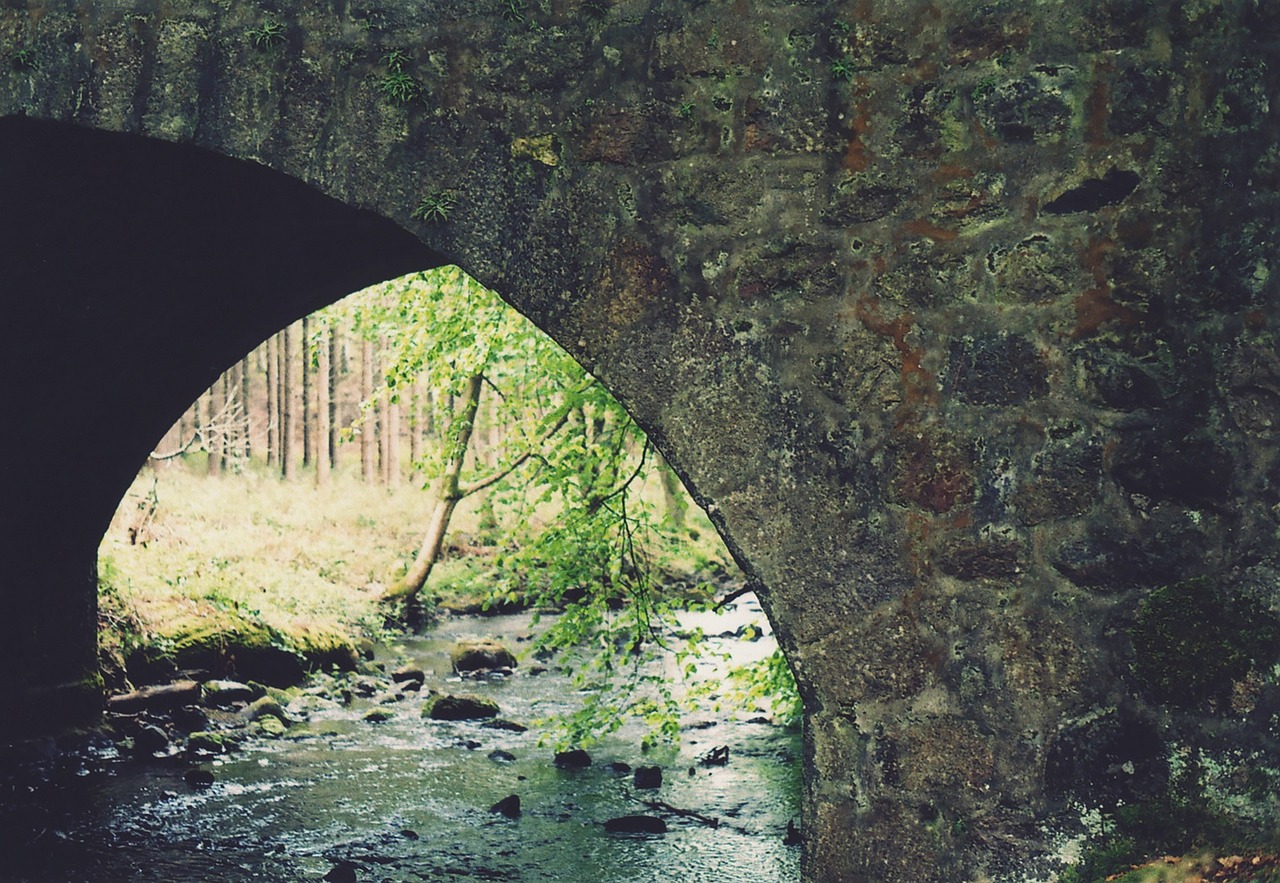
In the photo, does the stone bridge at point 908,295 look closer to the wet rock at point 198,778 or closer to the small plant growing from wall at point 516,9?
the small plant growing from wall at point 516,9

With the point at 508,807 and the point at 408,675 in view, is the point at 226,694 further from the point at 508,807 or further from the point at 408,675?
the point at 508,807

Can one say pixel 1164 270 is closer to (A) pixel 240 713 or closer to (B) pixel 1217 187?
(B) pixel 1217 187

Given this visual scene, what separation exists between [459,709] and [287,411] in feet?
37.3

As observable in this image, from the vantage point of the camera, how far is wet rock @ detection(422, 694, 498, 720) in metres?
7.45

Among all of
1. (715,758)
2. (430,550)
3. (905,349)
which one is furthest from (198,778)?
Result: (430,550)

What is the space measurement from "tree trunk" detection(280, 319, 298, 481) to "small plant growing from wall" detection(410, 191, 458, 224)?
14515 millimetres

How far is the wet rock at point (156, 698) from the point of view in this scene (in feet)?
23.4

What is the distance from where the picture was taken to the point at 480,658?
898cm

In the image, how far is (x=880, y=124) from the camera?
264cm

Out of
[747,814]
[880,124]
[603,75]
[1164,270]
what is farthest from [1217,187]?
[747,814]

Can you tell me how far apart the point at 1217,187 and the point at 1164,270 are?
0.20 metres

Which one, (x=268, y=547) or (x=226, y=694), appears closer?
(x=226, y=694)

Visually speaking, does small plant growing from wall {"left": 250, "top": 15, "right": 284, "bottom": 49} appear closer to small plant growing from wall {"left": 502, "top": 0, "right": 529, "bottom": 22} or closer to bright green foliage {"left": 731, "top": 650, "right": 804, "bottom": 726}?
small plant growing from wall {"left": 502, "top": 0, "right": 529, "bottom": 22}

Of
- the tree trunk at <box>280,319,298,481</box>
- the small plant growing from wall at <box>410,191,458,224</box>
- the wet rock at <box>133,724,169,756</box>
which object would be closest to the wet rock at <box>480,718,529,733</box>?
the wet rock at <box>133,724,169,756</box>
